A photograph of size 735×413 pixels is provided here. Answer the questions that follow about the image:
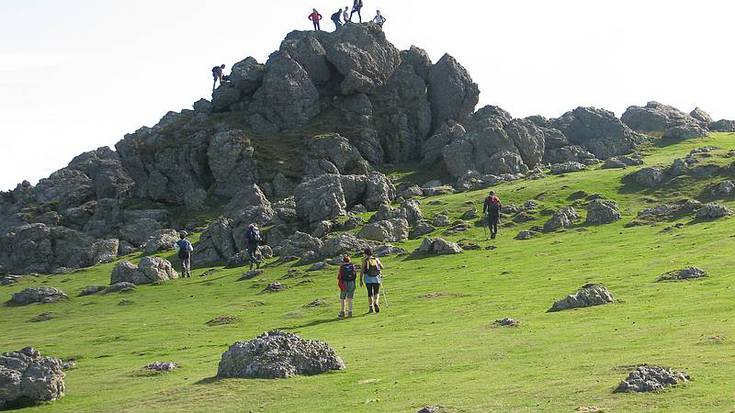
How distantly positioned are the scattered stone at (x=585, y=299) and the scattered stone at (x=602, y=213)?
39.9 meters

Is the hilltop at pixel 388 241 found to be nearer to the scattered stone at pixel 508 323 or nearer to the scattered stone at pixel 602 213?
the scattered stone at pixel 602 213

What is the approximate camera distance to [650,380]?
2167 centimetres

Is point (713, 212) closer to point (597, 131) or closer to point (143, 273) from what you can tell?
point (143, 273)

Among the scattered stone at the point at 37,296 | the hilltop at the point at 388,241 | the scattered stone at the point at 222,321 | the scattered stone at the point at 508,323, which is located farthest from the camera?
the scattered stone at the point at 37,296

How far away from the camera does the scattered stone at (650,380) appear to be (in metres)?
21.4

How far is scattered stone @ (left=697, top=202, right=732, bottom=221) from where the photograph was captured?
71.2 metres

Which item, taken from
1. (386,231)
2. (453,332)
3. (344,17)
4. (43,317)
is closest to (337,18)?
(344,17)

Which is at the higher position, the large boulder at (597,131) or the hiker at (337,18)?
the hiker at (337,18)

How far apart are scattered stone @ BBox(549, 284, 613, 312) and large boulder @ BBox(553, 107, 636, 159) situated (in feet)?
301

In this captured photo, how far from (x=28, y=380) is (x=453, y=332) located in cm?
1762

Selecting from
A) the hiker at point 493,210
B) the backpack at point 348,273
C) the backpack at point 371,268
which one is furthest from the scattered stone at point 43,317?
the hiker at point 493,210

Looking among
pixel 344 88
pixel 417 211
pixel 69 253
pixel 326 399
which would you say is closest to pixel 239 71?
pixel 344 88

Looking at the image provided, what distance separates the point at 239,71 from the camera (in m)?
144

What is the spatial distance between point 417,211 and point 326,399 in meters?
65.8
